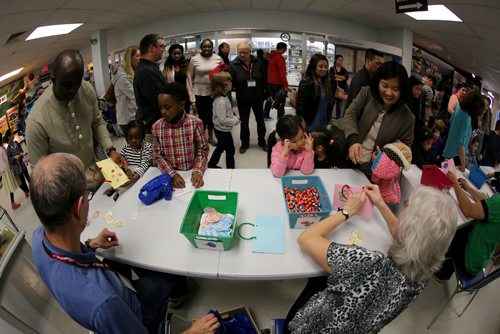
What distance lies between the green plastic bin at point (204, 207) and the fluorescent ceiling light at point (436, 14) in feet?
6.88

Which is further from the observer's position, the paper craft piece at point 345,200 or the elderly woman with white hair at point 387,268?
the paper craft piece at point 345,200

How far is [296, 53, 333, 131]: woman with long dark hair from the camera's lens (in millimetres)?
3223

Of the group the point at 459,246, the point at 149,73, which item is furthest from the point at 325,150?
the point at 149,73

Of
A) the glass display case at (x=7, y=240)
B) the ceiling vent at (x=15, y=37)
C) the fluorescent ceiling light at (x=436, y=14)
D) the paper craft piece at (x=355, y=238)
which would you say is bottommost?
the glass display case at (x=7, y=240)

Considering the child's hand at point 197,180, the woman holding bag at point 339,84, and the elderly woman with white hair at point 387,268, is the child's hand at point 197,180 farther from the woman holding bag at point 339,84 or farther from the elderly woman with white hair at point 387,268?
the woman holding bag at point 339,84

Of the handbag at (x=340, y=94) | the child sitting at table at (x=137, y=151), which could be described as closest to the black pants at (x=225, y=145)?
the child sitting at table at (x=137, y=151)

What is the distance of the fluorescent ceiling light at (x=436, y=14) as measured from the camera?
6.55 ft

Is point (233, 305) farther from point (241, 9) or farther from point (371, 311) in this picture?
point (241, 9)

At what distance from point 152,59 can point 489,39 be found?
9.47ft

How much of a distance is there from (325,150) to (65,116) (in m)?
2.10

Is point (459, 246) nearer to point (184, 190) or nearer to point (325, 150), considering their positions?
point (325, 150)

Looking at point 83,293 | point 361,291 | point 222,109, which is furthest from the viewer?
point 222,109

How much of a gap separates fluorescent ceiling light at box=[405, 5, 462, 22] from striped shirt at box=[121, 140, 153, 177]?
8.59 feet

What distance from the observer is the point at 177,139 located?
221 centimetres
